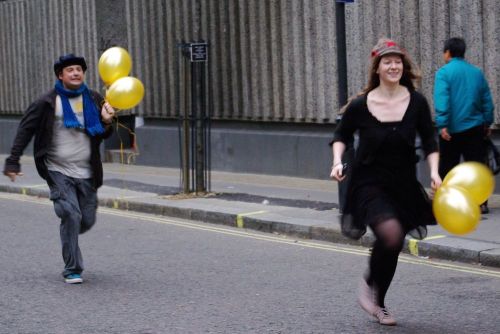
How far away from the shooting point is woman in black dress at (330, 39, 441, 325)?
6.59 meters

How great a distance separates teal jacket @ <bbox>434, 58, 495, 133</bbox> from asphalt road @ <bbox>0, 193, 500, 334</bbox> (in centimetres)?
189

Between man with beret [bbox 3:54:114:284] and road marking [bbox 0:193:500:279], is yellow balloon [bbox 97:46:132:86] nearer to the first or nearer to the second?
man with beret [bbox 3:54:114:284]

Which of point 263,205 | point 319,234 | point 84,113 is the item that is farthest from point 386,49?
point 263,205

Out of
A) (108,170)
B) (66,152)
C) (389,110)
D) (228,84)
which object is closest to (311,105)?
(228,84)

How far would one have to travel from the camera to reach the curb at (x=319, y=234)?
9156 millimetres

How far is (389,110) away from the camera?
6699 mm

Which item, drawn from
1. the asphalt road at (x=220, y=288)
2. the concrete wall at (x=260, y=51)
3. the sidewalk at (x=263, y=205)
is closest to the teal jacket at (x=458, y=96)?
the sidewalk at (x=263, y=205)

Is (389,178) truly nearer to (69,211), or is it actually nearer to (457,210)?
(457,210)

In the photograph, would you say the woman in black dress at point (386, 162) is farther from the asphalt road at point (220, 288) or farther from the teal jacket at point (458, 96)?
the teal jacket at point (458, 96)

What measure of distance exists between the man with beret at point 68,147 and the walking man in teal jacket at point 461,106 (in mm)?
3966

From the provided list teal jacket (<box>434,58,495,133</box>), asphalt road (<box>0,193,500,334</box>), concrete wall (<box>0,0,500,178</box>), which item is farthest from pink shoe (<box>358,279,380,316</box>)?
concrete wall (<box>0,0,500,178</box>)

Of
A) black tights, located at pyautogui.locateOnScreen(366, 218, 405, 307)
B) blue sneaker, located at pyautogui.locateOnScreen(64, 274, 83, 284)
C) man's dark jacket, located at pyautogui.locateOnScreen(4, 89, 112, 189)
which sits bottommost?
blue sneaker, located at pyautogui.locateOnScreen(64, 274, 83, 284)

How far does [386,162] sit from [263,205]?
6.28 m

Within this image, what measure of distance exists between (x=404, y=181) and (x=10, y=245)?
213 inches
